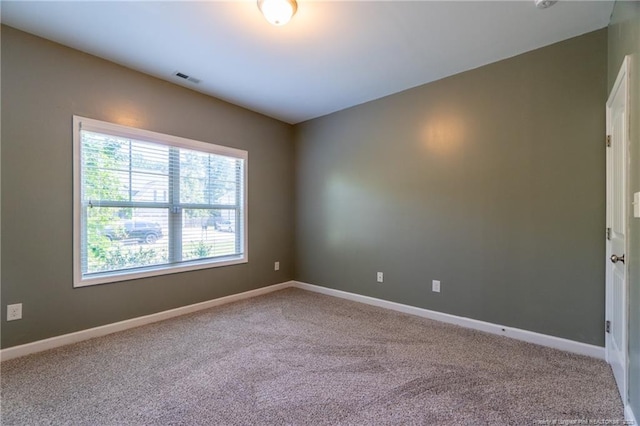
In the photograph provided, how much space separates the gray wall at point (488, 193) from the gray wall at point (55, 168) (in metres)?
2.22

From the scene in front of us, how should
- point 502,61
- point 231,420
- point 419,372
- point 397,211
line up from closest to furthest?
point 231,420 → point 419,372 → point 502,61 → point 397,211

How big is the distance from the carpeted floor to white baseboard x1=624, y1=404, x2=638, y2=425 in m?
0.05

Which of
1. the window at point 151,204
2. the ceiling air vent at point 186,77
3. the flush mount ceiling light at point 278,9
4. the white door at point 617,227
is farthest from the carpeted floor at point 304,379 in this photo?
the ceiling air vent at point 186,77

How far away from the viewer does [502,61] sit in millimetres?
2701

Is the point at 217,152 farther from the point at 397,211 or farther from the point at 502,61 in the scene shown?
the point at 502,61

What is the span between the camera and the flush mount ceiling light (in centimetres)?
190

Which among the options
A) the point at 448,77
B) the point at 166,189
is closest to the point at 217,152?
the point at 166,189

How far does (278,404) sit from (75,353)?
1871 mm

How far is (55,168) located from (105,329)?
1.54 m

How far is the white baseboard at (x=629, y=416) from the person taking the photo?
147cm

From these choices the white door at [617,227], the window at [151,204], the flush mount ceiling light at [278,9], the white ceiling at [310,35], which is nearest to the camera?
the white door at [617,227]


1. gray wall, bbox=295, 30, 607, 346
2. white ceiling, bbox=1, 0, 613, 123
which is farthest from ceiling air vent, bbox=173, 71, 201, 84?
gray wall, bbox=295, 30, 607, 346

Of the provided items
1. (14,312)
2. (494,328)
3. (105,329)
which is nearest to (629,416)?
(494,328)

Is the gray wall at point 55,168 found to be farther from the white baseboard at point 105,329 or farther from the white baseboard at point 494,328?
the white baseboard at point 494,328
